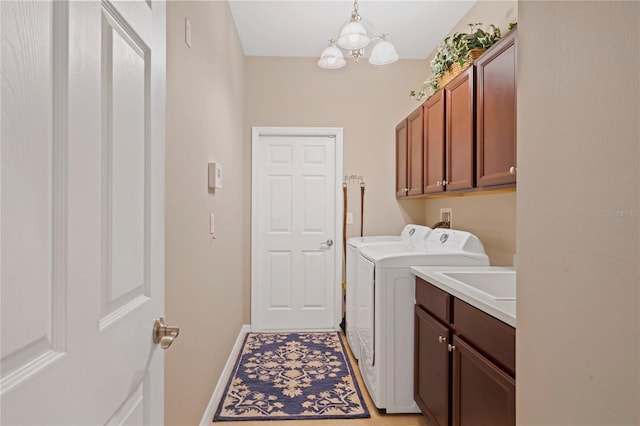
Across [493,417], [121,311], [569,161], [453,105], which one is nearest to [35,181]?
[121,311]

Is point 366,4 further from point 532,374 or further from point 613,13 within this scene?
point 532,374

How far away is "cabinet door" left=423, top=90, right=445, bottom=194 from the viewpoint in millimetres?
2461

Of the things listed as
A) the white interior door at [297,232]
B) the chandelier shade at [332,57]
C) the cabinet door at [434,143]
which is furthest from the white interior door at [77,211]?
the white interior door at [297,232]

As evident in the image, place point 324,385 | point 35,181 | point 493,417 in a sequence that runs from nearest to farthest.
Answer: point 35,181 → point 493,417 → point 324,385

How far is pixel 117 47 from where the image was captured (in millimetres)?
680

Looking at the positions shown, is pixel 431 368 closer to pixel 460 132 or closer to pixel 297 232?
pixel 460 132

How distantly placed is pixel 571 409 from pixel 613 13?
Answer: 25.6 inches

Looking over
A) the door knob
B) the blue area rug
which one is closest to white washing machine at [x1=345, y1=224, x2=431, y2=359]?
the blue area rug

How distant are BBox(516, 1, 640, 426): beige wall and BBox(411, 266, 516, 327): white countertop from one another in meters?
0.41

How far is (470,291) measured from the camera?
150 cm

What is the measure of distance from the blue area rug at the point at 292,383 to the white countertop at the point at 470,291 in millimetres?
941

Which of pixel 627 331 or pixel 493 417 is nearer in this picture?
pixel 627 331

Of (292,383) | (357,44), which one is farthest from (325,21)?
(292,383)

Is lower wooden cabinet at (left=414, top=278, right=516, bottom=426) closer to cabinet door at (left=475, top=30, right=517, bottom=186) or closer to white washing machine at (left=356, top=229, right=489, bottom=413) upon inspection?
white washing machine at (left=356, top=229, right=489, bottom=413)
